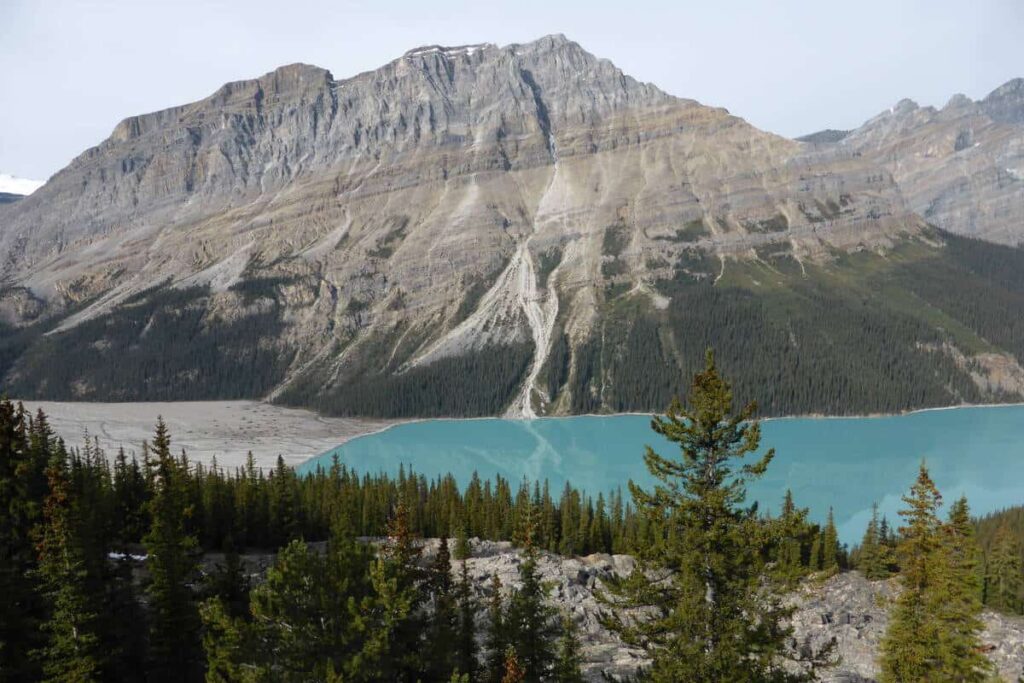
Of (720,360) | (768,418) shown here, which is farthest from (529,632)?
(720,360)

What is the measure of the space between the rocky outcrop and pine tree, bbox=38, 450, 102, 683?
19669 millimetres

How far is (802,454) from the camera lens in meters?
115

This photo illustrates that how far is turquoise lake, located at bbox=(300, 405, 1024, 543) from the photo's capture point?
309 feet

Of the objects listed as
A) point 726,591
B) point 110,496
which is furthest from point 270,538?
point 726,591

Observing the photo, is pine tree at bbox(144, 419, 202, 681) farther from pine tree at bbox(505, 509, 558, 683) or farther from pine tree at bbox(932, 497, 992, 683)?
pine tree at bbox(932, 497, 992, 683)

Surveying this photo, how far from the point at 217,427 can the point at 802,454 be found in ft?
386

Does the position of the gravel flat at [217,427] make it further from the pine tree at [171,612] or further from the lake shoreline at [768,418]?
the pine tree at [171,612]

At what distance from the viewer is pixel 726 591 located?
14.9m

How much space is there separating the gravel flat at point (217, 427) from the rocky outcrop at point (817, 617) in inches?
2855

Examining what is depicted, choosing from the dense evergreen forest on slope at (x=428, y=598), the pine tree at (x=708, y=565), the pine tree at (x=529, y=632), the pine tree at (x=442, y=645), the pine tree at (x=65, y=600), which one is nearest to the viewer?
the pine tree at (x=708, y=565)

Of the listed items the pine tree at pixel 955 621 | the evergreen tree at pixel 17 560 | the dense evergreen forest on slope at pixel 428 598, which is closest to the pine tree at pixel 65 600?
the dense evergreen forest on slope at pixel 428 598

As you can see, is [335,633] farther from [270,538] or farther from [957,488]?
[957,488]

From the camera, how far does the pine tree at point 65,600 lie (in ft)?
65.4

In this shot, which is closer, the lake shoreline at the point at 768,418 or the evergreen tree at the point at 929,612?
the evergreen tree at the point at 929,612
